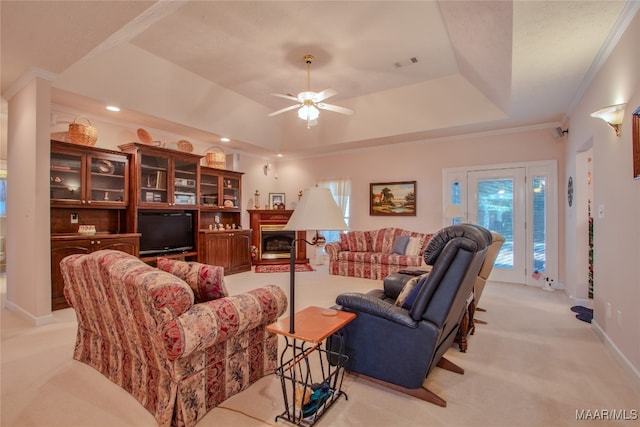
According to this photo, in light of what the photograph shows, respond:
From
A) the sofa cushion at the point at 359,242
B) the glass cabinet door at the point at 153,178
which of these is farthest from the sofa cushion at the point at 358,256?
the glass cabinet door at the point at 153,178

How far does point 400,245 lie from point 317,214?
4472 mm

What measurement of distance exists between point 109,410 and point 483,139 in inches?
253

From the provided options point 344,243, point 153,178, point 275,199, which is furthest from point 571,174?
point 153,178

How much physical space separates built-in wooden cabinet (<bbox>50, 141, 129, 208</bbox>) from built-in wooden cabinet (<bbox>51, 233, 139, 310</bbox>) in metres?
0.53

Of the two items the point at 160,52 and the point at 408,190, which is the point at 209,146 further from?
the point at 408,190

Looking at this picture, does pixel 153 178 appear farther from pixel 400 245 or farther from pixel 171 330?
pixel 400 245

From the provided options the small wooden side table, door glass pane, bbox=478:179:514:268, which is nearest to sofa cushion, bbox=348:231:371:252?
door glass pane, bbox=478:179:514:268

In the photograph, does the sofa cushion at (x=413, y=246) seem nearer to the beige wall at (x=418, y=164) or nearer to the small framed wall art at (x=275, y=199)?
the beige wall at (x=418, y=164)

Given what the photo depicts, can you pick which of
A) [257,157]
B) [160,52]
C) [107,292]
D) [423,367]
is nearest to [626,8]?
[423,367]

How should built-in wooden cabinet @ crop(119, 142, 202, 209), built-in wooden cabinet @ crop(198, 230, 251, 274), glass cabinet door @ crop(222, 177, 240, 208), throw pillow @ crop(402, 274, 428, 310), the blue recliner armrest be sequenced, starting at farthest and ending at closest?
1. glass cabinet door @ crop(222, 177, 240, 208)
2. built-in wooden cabinet @ crop(198, 230, 251, 274)
3. built-in wooden cabinet @ crop(119, 142, 202, 209)
4. throw pillow @ crop(402, 274, 428, 310)
5. the blue recliner armrest

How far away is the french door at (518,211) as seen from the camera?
525 cm

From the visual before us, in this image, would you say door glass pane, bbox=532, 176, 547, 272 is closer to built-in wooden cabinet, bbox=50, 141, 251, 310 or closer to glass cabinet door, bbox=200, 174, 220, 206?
built-in wooden cabinet, bbox=50, 141, 251, 310

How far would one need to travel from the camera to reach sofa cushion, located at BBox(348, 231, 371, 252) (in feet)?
21.2

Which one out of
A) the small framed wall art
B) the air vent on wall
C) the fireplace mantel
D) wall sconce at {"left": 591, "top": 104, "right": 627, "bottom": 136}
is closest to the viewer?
wall sconce at {"left": 591, "top": 104, "right": 627, "bottom": 136}
